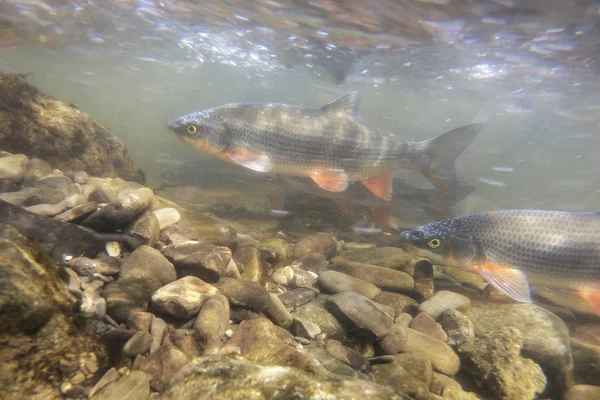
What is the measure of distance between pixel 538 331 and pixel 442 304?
41.2 inches

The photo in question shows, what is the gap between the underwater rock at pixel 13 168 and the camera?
13.9 ft

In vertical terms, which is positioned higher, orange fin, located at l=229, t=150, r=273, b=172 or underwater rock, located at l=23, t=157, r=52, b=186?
orange fin, located at l=229, t=150, r=273, b=172

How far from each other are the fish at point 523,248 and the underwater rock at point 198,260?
306 cm

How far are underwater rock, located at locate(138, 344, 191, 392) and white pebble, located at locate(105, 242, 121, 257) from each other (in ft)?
3.94

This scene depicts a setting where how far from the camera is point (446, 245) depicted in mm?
4578

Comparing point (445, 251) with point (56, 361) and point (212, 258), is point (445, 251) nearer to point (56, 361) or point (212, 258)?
point (212, 258)

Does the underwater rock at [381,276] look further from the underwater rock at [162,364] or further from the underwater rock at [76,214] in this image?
the underwater rock at [76,214]

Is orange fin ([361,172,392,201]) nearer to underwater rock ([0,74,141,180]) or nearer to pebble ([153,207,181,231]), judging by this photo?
A: pebble ([153,207,181,231])

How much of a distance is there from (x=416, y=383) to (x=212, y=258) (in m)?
2.11

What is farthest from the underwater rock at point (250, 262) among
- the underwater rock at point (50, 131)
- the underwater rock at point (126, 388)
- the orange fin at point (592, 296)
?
the underwater rock at point (50, 131)

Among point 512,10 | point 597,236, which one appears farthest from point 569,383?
point 512,10

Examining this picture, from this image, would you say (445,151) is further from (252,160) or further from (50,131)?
(50,131)

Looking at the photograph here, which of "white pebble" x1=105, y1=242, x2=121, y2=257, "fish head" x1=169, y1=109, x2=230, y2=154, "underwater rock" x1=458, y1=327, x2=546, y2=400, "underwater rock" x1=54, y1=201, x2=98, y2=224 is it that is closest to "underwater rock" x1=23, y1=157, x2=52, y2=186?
"underwater rock" x1=54, y1=201, x2=98, y2=224

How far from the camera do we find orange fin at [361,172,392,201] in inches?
290
